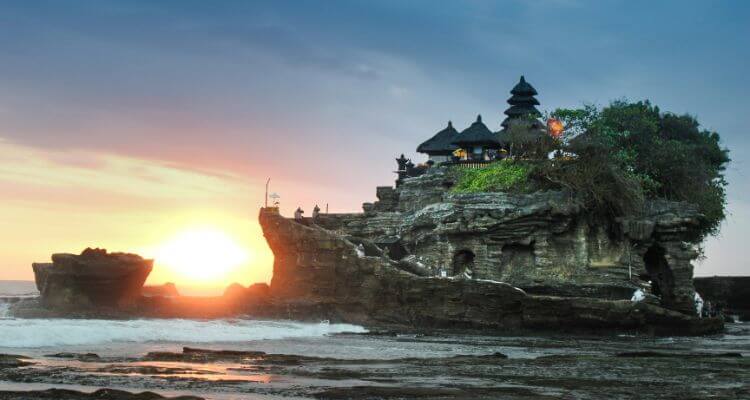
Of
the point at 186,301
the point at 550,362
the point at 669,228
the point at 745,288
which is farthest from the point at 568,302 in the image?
the point at 745,288

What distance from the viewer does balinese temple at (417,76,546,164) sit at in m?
52.9

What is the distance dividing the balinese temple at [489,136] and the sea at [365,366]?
63.0ft

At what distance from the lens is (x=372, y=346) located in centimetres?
2973

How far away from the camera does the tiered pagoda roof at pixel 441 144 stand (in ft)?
201

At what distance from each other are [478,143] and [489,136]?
0.83 metres

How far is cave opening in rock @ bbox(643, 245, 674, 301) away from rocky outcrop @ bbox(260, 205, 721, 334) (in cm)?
423

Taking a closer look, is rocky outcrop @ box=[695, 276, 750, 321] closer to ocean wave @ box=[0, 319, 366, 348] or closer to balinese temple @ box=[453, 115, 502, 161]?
balinese temple @ box=[453, 115, 502, 161]

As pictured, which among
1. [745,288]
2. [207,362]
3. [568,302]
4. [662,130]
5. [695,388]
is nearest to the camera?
[695,388]

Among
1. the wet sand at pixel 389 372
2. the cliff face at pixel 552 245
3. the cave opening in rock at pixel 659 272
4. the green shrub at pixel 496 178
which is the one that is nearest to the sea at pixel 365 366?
the wet sand at pixel 389 372

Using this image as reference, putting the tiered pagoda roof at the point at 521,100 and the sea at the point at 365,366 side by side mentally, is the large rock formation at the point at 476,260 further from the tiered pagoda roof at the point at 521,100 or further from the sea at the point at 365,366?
the tiered pagoda roof at the point at 521,100

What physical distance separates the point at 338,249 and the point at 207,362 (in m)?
22.3

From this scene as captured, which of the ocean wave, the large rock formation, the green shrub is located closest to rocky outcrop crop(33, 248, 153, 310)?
the ocean wave

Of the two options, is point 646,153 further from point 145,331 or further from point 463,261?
point 145,331

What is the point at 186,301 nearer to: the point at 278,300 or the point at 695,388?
the point at 278,300
